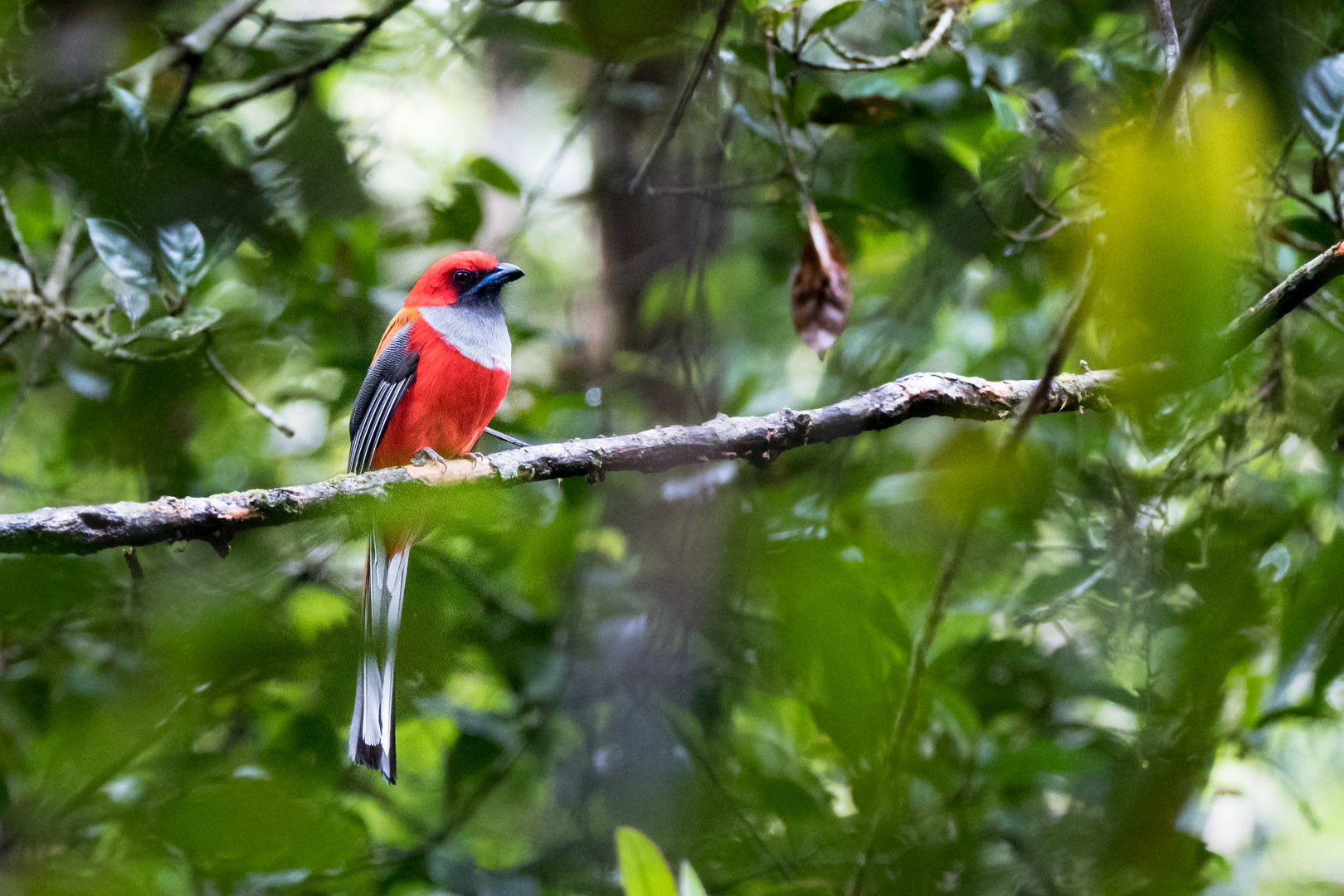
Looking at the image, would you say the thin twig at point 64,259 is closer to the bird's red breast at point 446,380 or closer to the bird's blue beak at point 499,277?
the bird's red breast at point 446,380

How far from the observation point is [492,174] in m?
2.87

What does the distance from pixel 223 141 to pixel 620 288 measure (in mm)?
2150

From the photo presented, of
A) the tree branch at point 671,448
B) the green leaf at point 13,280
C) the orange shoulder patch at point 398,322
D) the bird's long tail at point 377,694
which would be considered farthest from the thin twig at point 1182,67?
the green leaf at point 13,280

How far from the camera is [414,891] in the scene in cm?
227

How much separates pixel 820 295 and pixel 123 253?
165cm

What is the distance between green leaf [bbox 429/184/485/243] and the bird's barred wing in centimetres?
49

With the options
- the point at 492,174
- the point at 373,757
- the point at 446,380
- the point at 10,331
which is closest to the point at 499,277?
the point at 492,174

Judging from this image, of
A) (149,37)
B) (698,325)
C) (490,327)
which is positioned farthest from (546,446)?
(149,37)

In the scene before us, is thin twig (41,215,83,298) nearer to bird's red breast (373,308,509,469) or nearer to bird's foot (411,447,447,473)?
bird's red breast (373,308,509,469)

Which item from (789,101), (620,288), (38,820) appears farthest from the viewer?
(620,288)

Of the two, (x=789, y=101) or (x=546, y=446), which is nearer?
(x=546, y=446)

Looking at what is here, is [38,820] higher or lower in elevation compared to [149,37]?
A: lower

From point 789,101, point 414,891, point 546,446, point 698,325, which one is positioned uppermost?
point 789,101

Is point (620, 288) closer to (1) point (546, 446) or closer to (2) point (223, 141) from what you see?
(2) point (223, 141)
